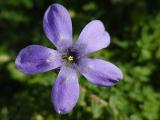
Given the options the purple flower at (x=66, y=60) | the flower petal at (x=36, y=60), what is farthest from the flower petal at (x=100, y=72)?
the flower petal at (x=36, y=60)

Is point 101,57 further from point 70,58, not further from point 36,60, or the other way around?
point 36,60

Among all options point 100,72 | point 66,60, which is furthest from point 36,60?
point 100,72

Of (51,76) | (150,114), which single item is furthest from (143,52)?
(51,76)

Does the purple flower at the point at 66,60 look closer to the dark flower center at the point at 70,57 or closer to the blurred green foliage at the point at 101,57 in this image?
the dark flower center at the point at 70,57

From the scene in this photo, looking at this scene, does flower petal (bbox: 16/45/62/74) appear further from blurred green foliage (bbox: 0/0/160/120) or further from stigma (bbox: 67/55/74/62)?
blurred green foliage (bbox: 0/0/160/120)

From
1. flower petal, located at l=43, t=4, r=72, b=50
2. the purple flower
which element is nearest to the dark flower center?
the purple flower

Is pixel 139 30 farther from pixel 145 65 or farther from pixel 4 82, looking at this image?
pixel 4 82
